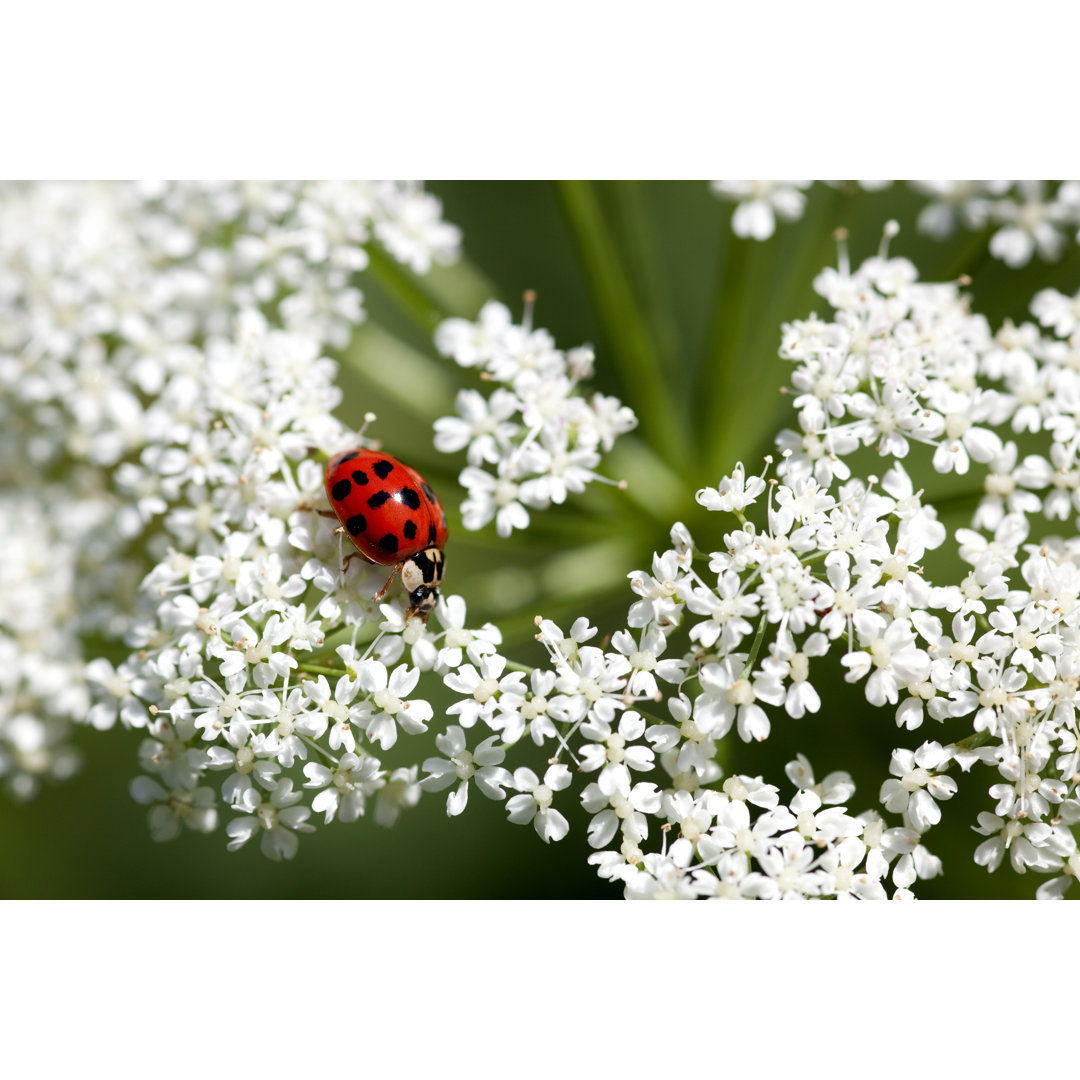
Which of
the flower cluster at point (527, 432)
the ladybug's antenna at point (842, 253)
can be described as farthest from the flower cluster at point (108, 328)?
the ladybug's antenna at point (842, 253)

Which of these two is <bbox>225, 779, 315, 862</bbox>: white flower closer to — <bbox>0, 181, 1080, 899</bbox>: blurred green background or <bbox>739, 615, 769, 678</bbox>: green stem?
<bbox>0, 181, 1080, 899</bbox>: blurred green background

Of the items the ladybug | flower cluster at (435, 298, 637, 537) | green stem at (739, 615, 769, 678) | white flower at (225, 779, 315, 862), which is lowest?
white flower at (225, 779, 315, 862)

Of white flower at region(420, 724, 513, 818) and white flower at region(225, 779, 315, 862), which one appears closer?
white flower at region(420, 724, 513, 818)

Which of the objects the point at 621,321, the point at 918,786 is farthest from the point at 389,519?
the point at 918,786

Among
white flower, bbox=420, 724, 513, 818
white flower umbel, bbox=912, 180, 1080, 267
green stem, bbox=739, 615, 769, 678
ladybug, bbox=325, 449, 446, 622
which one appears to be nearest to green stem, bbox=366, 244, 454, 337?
ladybug, bbox=325, 449, 446, 622

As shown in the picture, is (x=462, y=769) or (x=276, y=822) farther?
(x=276, y=822)

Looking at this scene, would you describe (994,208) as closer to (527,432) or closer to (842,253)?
(842,253)

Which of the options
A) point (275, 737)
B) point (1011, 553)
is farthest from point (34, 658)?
point (1011, 553)

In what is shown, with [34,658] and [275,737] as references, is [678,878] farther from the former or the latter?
[34,658]
